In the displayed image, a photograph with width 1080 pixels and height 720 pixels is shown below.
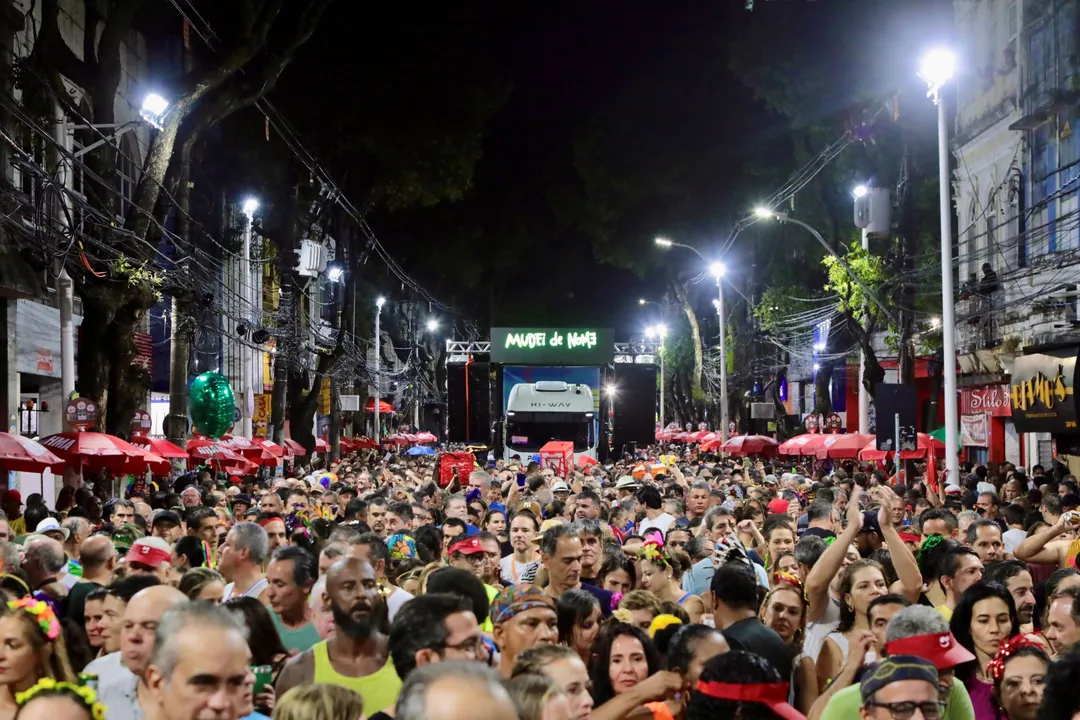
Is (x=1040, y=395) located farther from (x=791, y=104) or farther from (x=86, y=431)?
(x=791, y=104)

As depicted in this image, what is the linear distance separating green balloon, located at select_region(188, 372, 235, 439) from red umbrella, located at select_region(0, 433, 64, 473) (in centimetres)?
672

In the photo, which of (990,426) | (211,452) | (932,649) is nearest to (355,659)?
(932,649)

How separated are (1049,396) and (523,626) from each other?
18582 mm

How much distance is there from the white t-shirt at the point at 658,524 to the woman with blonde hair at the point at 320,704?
829 cm

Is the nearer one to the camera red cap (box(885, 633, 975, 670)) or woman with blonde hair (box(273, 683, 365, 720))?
woman with blonde hair (box(273, 683, 365, 720))

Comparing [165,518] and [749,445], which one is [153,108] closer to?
[165,518]

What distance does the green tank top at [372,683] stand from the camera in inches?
221

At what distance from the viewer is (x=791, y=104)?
139 feet

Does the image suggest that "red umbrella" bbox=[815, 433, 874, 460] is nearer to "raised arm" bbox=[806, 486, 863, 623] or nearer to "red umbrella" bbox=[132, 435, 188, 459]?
"red umbrella" bbox=[132, 435, 188, 459]

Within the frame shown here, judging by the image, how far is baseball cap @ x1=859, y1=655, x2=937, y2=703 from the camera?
4.75m

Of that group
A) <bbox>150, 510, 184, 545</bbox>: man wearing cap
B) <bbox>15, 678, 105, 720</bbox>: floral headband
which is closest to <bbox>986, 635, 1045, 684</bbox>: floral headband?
<bbox>15, 678, 105, 720</bbox>: floral headband

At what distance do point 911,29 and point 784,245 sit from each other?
1713cm

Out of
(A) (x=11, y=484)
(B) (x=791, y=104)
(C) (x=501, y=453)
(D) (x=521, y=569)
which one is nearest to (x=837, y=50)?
(B) (x=791, y=104)

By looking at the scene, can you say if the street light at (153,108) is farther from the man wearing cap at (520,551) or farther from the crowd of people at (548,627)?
the man wearing cap at (520,551)
